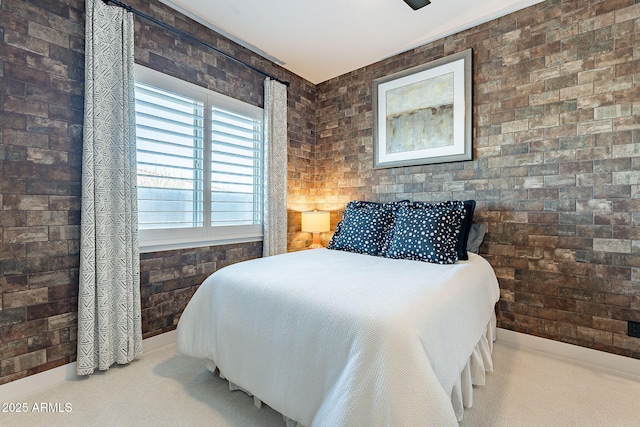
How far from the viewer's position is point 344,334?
47.0 inches

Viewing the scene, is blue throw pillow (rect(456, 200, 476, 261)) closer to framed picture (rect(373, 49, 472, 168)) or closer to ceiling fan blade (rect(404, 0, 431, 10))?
framed picture (rect(373, 49, 472, 168))

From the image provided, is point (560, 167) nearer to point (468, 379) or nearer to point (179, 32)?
point (468, 379)

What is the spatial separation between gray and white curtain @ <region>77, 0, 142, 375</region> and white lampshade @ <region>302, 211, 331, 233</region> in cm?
179

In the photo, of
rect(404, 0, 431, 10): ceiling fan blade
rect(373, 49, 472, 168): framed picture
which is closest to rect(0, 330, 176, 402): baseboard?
rect(373, 49, 472, 168): framed picture

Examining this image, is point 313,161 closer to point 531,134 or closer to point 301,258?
point 301,258

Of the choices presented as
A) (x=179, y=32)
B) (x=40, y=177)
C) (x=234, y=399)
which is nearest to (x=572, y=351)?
(x=234, y=399)

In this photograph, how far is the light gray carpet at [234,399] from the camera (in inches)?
60.6

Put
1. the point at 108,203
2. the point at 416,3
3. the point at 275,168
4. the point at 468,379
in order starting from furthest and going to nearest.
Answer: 1. the point at 275,168
2. the point at 416,3
3. the point at 108,203
4. the point at 468,379

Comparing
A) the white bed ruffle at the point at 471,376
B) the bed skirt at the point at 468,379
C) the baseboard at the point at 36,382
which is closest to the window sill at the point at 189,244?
the baseboard at the point at 36,382

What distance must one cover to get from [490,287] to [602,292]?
783mm

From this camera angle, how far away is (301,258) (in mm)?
2273

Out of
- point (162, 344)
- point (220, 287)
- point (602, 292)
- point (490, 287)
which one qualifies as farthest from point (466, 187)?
point (162, 344)

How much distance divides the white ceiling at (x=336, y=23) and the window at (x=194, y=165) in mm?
627

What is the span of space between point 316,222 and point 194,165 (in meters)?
1.46
